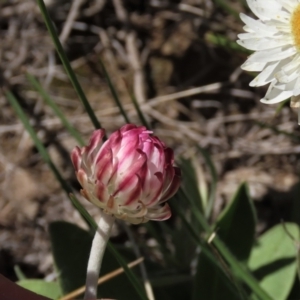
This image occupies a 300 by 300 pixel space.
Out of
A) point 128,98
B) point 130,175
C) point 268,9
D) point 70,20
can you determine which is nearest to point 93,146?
point 130,175

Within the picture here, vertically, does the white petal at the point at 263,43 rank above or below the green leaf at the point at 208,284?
above

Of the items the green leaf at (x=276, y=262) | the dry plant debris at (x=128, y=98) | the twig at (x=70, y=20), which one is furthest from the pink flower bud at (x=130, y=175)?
the twig at (x=70, y=20)

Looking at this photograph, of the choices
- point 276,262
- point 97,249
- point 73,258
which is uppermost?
point 97,249

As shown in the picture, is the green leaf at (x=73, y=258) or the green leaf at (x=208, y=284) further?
the green leaf at (x=208, y=284)

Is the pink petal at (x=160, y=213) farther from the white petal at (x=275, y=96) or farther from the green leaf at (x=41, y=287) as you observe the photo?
the green leaf at (x=41, y=287)

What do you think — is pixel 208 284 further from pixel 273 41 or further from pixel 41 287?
pixel 273 41

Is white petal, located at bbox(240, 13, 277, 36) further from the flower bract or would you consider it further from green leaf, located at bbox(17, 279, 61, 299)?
green leaf, located at bbox(17, 279, 61, 299)

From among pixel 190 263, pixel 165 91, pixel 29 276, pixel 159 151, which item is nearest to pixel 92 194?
pixel 159 151
